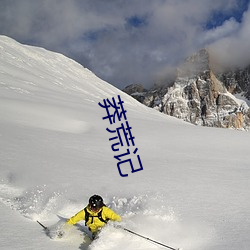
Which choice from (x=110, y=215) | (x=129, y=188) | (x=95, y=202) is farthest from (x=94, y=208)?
(x=129, y=188)

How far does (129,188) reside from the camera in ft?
27.4

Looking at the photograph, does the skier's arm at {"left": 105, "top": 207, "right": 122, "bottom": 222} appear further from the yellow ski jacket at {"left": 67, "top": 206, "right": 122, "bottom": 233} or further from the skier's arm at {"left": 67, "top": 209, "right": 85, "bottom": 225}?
the skier's arm at {"left": 67, "top": 209, "right": 85, "bottom": 225}

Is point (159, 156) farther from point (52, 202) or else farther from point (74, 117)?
point (74, 117)

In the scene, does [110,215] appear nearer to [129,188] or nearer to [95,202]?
[95,202]

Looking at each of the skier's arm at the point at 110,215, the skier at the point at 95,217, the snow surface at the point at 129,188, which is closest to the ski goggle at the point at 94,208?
the skier at the point at 95,217

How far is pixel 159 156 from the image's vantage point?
12141 mm

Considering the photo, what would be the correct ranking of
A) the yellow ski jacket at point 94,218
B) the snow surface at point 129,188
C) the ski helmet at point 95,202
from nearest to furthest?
the snow surface at point 129,188 → the ski helmet at point 95,202 → the yellow ski jacket at point 94,218

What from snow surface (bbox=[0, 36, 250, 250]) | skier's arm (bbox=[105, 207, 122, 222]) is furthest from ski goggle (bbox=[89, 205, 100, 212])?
snow surface (bbox=[0, 36, 250, 250])

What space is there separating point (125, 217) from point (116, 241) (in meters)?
1.04

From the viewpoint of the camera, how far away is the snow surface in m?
5.70

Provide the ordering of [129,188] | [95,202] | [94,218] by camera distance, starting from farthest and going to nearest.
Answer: [129,188]
[94,218]
[95,202]

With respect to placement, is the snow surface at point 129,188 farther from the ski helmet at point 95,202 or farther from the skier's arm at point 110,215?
the ski helmet at point 95,202

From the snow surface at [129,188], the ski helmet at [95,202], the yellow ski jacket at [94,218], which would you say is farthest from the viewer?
→ the yellow ski jacket at [94,218]

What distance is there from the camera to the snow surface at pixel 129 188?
570cm
